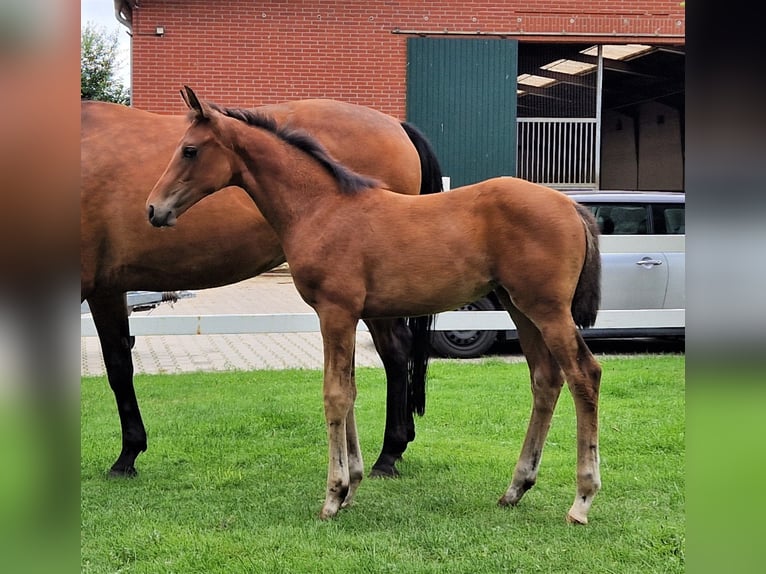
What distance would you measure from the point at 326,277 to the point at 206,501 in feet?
4.58

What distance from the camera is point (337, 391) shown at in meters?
3.46

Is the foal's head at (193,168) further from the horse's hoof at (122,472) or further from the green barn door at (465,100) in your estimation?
the green barn door at (465,100)

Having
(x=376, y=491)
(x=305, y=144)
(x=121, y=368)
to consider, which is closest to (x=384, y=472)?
(x=376, y=491)

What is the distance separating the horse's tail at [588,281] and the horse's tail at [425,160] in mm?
1574

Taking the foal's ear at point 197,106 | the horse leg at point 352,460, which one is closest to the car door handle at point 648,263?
the horse leg at point 352,460

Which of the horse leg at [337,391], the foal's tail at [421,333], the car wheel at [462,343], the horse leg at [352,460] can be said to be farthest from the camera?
the car wheel at [462,343]

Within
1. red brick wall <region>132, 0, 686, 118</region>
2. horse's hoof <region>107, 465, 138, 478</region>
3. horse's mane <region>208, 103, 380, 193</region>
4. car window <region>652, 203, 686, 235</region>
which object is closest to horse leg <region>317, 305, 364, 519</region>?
horse's mane <region>208, 103, 380, 193</region>

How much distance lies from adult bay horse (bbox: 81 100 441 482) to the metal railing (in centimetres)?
1059

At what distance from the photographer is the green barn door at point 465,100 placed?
46.3 ft

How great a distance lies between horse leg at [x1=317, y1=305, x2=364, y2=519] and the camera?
344cm

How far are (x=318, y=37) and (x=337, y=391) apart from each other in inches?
457

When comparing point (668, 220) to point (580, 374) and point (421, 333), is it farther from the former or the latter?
point (580, 374)
